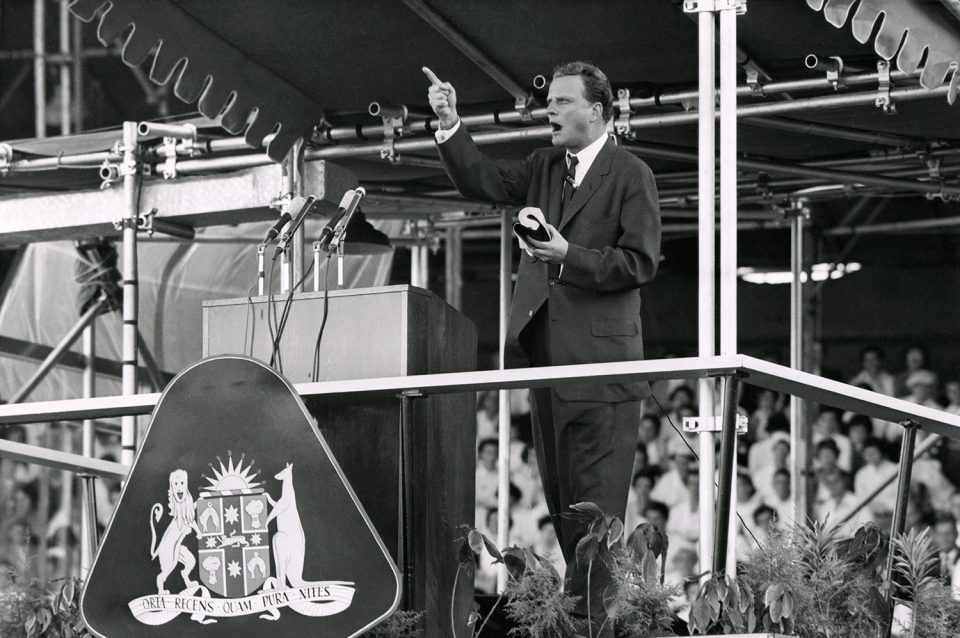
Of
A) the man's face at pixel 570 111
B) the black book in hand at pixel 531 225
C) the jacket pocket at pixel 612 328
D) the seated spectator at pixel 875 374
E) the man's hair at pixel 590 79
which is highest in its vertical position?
the man's hair at pixel 590 79

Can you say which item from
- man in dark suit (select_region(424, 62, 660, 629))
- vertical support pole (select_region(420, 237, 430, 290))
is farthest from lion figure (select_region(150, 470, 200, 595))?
vertical support pole (select_region(420, 237, 430, 290))

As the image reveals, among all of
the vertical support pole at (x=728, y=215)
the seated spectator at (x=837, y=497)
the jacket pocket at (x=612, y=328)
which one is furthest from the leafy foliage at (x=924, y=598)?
the seated spectator at (x=837, y=497)

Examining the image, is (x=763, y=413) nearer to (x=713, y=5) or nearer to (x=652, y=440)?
(x=652, y=440)

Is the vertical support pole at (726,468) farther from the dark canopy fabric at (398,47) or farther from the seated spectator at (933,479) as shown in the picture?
the seated spectator at (933,479)

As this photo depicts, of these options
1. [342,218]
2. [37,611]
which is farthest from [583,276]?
[37,611]

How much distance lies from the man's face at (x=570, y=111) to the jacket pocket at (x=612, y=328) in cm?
54

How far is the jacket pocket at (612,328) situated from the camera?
4.27 m

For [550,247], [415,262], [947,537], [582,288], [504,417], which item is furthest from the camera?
[415,262]

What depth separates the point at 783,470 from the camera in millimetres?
8805

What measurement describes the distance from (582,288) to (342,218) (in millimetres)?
696

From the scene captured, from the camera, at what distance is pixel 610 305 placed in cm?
430

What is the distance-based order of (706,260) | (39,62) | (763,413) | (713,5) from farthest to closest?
(39,62) → (763,413) → (713,5) → (706,260)

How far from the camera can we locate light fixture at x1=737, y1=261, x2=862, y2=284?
9.25m

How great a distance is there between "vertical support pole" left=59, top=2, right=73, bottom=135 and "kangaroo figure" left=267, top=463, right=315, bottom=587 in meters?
7.80
